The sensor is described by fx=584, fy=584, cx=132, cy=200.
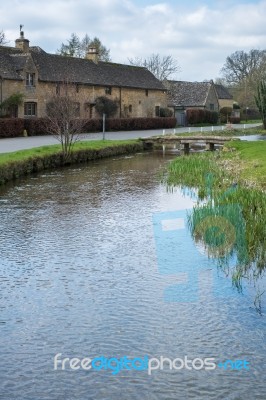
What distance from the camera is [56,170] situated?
2577cm

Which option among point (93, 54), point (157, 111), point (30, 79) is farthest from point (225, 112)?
point (30, 79)

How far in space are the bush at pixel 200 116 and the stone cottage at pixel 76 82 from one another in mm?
3178

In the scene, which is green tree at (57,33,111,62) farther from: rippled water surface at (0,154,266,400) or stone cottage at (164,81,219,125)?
rippled water surface at (0,154,266,400)

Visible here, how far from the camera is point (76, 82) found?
53.4 m

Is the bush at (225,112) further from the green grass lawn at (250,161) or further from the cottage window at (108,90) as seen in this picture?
the green grass lawn at (250,161)

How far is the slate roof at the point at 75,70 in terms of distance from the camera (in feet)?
160

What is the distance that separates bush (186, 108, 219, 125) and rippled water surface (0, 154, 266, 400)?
177 feet

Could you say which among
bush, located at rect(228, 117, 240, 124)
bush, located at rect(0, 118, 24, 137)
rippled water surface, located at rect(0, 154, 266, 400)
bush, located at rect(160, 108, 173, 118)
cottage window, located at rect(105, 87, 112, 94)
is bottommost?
rippled water surface, located at rect(0, 154, 266, 400)

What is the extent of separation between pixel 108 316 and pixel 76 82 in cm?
4728

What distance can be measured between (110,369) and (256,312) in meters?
2.62

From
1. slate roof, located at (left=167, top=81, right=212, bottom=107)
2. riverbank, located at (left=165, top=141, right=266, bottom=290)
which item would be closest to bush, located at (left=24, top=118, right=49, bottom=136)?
riverbank, located at (left=165, top=141, right=266, bottom=290)

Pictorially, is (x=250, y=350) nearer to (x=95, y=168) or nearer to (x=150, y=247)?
(x=150, y=247)

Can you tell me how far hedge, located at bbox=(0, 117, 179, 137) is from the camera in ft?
129

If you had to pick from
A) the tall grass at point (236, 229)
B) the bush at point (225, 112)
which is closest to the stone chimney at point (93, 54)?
the bush at point (225, 112)
